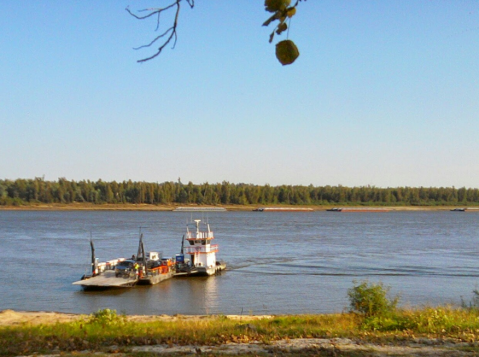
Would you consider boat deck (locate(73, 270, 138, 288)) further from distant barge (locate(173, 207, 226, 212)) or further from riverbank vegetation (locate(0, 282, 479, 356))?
distant barge (locate(173, 207, 226, 212))

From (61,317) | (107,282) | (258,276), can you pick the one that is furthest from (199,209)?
(61,317)

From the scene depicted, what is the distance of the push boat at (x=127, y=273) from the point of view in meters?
36.0

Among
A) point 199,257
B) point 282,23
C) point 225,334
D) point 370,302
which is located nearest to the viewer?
point 282,23

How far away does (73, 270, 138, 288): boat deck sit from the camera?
35469 mm

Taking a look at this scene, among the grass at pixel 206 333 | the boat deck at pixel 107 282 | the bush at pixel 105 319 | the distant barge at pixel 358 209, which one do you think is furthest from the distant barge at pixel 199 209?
the grass at pixel 206 333

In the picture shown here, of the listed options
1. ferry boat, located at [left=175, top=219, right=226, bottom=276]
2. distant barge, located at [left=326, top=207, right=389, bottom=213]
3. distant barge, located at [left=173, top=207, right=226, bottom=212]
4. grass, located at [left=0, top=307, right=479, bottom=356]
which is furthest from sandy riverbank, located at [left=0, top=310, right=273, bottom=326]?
distant barge, located at [left=326, top=207, right=389, bottom=213]

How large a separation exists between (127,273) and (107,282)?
1738 mm

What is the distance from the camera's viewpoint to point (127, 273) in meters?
37.6

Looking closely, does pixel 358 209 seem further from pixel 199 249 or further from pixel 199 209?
pixel 199 249

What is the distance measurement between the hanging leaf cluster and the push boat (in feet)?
111

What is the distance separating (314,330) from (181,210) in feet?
554

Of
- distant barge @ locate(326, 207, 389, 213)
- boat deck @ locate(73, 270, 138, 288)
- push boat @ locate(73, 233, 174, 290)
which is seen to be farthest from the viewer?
distant barge @ locate(326, 207, 389, 213)

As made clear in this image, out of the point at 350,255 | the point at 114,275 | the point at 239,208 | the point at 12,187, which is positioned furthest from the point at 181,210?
the point at 114,275

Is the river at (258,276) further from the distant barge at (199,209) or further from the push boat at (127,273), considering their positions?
the distant barge at (199,209)
